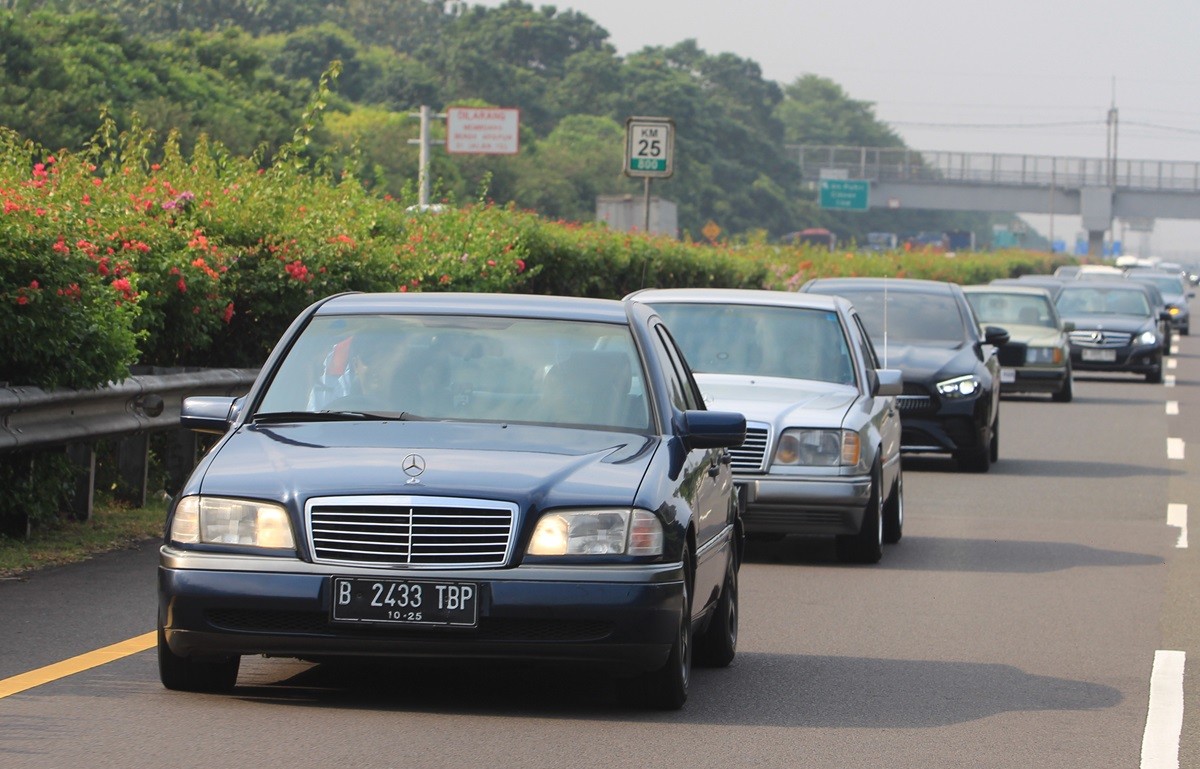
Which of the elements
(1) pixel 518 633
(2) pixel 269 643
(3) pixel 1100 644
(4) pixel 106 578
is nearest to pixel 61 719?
(2) pixel 269 643

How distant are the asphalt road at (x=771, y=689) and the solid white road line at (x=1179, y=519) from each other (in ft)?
3.03

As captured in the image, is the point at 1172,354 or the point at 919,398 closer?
the point at 919,398

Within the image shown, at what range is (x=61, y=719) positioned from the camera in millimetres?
6668

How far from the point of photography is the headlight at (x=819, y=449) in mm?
11953

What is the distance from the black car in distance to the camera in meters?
18.1

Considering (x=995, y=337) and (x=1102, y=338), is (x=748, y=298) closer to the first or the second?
(x=995, y=337)

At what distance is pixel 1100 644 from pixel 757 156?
12610 cm

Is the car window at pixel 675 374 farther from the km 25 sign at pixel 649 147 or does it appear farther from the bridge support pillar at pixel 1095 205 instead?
the bridge support pillar at pixel 1095 205

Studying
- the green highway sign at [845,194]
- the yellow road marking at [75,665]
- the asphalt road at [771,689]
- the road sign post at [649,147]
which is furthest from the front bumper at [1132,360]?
the green highway sign at [845,194]

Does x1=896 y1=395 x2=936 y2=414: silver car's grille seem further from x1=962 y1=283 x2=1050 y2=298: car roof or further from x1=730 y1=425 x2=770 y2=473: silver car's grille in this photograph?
x1=962 y1=283 x2=1050 y2=298: car roof

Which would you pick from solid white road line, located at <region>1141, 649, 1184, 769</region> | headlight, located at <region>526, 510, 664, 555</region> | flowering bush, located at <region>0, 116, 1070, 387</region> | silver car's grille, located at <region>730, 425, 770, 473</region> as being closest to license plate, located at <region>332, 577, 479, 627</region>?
headlight, located at <region>526, 510, 664, 555</region>

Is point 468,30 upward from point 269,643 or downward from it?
upward

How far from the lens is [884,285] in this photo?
18516 millimetres

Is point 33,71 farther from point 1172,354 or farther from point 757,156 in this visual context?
point 757,156
